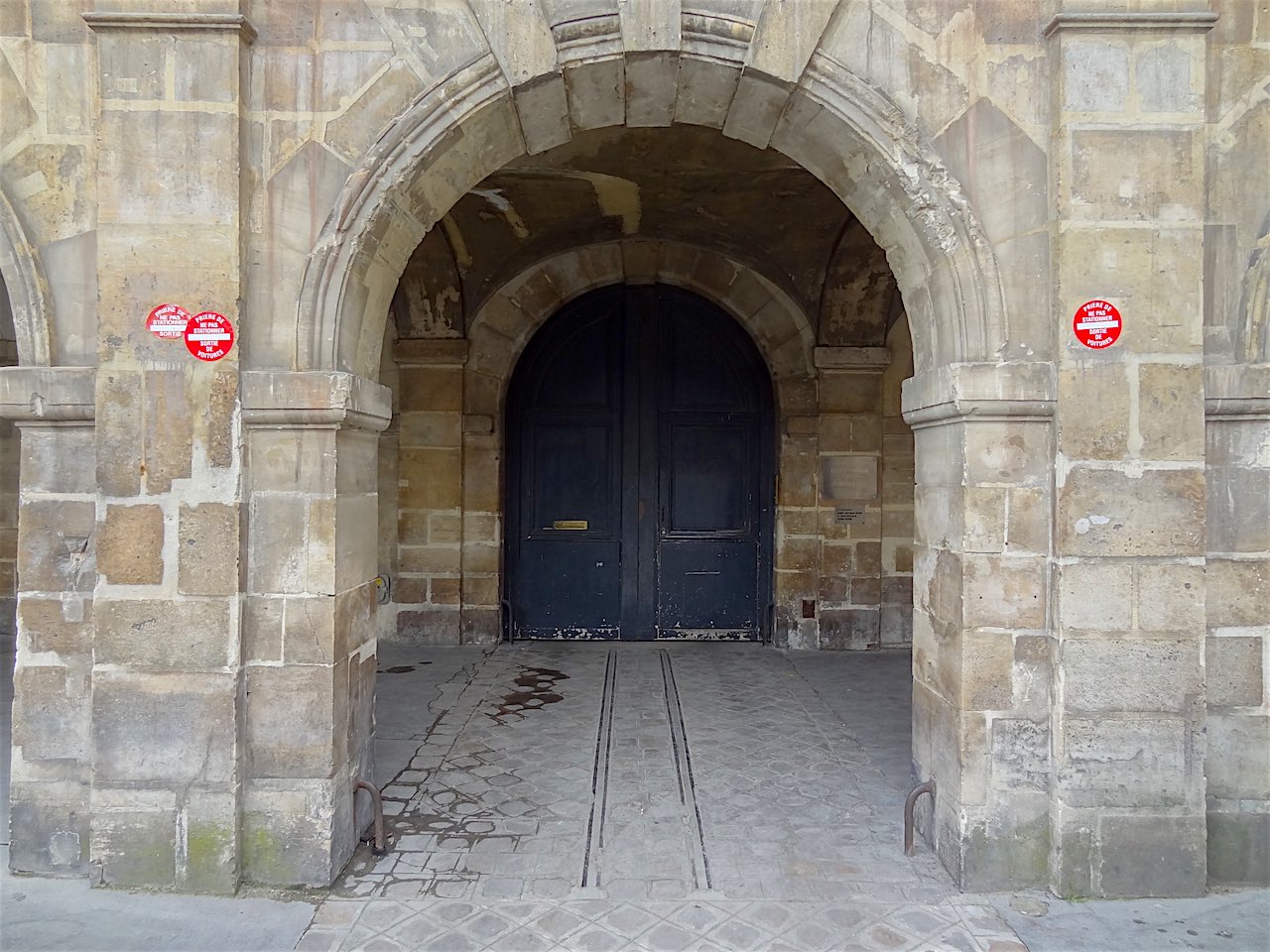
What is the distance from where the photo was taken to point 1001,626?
9.23 ft

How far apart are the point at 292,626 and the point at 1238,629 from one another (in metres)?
3.45

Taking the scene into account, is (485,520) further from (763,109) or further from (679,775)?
(763,109)

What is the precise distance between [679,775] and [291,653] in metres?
1.91

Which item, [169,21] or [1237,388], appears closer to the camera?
[169,21]

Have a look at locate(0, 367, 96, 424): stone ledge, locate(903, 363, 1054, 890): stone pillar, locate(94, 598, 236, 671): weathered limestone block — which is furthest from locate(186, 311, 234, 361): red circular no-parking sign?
locate(903, 363, 1054, 890): stone pillar

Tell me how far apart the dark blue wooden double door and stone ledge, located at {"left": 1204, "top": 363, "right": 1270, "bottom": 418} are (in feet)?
13.2

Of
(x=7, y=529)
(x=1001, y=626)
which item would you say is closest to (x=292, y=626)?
(x=1001, y=626)

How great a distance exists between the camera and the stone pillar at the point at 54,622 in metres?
2.85

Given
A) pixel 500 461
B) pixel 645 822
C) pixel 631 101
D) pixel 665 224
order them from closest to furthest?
pixel 631 101 < pixel 645 822 < pixel 665 224 < pixel 500 461

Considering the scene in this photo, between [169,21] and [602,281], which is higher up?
[602,281]

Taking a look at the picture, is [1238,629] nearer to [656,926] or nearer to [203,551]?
[656,926]

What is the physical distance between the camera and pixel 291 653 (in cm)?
280

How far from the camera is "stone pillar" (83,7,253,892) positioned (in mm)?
2754

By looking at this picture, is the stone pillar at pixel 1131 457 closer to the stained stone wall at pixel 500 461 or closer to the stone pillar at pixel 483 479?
the stained stone wall at pixel 500 461
